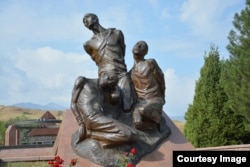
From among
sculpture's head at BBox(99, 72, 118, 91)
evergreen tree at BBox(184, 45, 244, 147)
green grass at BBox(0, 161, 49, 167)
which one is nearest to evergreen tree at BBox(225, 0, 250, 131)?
evergreen tree at BBox(184, 45, 244, 147)

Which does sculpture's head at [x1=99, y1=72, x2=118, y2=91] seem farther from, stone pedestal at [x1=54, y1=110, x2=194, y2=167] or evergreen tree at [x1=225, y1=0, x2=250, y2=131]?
evergreen tree at [x1=225, y1=0, x2=250, y2=131]

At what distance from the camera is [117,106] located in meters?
6.38

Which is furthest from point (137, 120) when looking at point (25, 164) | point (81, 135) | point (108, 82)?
point (25, 164)

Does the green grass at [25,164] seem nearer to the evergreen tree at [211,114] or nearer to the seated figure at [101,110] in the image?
the seated figure at [101,110]

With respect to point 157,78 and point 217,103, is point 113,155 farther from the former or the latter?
point 217,103

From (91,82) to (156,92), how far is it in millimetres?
946

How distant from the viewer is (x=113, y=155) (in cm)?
575

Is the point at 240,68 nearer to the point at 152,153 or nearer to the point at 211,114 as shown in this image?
the point at 211,114

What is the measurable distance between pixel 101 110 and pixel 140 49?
1.19 m

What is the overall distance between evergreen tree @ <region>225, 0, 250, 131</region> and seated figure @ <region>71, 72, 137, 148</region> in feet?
27.0

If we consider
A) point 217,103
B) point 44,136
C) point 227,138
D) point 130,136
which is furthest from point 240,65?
point 130,136

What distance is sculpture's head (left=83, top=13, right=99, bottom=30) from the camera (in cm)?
716

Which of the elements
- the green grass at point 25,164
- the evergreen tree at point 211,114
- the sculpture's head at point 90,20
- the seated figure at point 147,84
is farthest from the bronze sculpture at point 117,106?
the evergreen tree at point 211,114

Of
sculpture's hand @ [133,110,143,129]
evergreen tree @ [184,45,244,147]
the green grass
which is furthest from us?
evergreen tree @ [184,45,244,147]
